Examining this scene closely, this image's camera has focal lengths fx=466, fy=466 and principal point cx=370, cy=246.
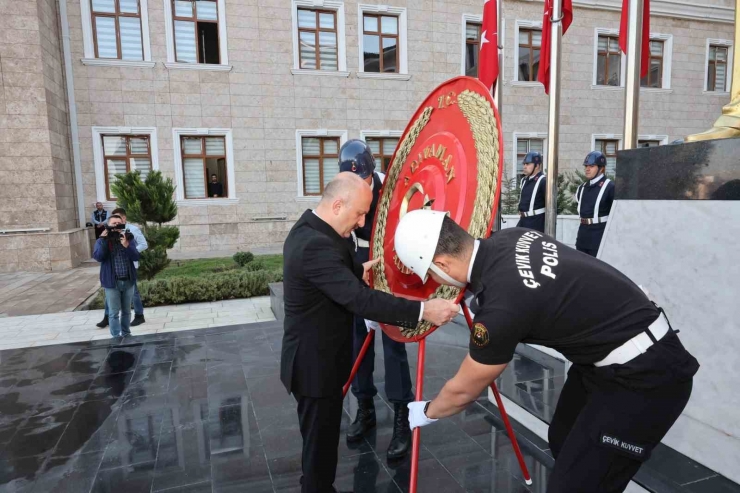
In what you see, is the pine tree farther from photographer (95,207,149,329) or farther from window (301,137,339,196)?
window (301,137,339,196)

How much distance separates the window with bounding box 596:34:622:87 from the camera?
19438 millimetres

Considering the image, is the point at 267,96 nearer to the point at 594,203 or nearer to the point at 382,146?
the point at 382,146

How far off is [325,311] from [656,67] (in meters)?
23.5

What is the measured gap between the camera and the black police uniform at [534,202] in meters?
8.58

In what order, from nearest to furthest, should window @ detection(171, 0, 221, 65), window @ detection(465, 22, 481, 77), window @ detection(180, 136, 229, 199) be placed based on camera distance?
1. window @ detection(171, 0, 221, 65)
2. window @ detection(180, 136, 229, 199)
3. window @ detection(465, 22, 481, 77)

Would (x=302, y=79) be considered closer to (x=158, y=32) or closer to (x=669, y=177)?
(x=158, y=32)

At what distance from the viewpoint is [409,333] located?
2.58 meters

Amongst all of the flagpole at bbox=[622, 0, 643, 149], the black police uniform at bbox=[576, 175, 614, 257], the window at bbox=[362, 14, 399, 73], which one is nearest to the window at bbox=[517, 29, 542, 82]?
the window at bbox=[362, 14, 399, 73]

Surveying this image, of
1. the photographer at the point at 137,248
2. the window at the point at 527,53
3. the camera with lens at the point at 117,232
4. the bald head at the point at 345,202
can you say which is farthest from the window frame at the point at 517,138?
the bald head at the point at 345,202

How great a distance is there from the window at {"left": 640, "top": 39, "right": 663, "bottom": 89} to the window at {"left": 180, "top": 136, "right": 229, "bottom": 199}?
17.9 meters

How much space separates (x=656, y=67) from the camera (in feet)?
66.8

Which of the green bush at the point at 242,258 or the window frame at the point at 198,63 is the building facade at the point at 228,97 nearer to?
the window frame at the point at 198,63

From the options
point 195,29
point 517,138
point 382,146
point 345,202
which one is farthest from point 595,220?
point 195,29

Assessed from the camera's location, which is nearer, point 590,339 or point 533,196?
point 590,339
